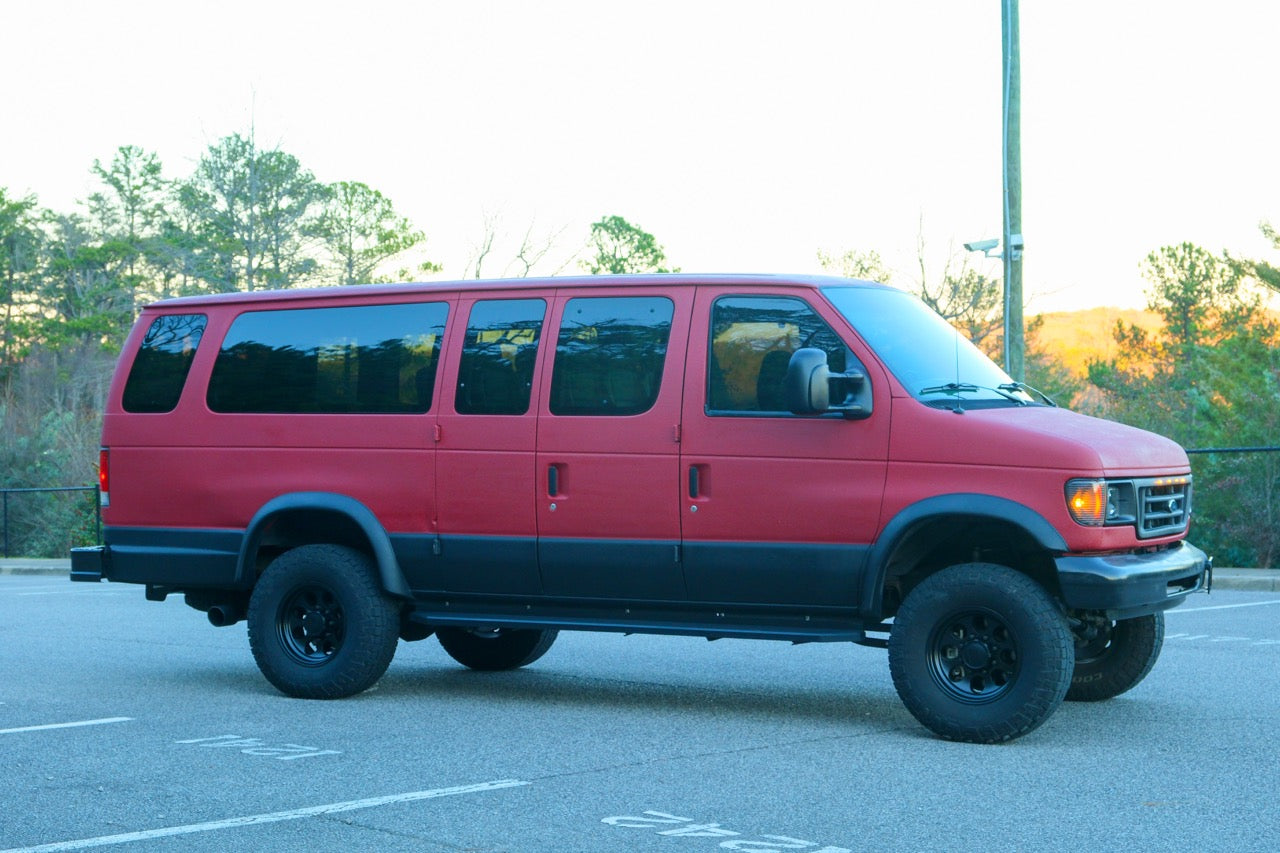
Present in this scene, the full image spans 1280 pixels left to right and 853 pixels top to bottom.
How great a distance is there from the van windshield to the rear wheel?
332 centimetres

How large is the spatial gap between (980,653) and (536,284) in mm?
3136

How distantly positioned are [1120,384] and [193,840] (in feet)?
220

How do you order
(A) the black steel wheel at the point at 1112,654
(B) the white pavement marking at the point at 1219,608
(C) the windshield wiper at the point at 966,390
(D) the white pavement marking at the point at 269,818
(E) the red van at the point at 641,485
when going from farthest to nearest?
(B) the white pavement marking at the point at 1219,608 → (A) the black steel wheel at the point at 1112,654 → (C) the windshield wiper at the point at 966,390 → (E) the red van at the point at 641,485 → (D) the white pavement marking at the point at 269,818

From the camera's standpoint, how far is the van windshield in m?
8.05

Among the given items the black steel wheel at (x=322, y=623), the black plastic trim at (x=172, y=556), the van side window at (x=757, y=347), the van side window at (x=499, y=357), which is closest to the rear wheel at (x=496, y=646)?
the black steel wheel at (x=322, y=623)

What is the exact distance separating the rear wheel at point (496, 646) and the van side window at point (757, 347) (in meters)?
2.82

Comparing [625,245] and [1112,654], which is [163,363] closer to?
[1112,654]

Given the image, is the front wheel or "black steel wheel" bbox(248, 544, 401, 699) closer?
the front wheel

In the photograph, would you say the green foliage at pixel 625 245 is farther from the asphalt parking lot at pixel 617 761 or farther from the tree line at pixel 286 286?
the asphalt parking lot at pixel 617 761

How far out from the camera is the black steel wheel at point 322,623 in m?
8.98

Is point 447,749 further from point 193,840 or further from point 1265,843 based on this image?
point 1265,843

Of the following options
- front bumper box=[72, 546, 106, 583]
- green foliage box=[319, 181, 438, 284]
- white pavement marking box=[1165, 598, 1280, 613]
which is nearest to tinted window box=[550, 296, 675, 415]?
front bumper box=[72, 546, 106, 583]

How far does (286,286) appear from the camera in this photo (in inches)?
1865

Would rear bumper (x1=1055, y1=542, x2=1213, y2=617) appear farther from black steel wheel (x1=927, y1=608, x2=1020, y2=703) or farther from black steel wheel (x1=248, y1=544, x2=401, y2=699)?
black steel wheel (x1=248, y1=544, x2=401, y2=699)
